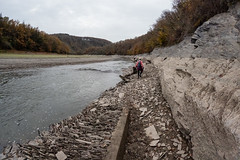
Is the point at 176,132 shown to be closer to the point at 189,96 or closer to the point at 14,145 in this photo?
the point at 189,96

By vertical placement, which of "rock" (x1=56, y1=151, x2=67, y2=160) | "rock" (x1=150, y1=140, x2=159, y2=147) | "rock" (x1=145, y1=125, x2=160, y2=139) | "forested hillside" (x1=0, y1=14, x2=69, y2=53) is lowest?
"rock" (x1=56, y1=151, x2=67, y2=160)

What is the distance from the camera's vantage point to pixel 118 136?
11.3ft

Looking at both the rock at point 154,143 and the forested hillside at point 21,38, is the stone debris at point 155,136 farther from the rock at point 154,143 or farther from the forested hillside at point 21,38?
the forested hillside at point 21,38

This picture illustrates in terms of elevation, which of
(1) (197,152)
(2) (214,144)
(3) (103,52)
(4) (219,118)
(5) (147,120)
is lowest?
(5) (147,120)

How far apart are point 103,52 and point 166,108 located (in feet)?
488

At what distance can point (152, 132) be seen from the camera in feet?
13.1

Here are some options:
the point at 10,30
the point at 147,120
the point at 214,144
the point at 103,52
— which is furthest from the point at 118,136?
the point at 103,52

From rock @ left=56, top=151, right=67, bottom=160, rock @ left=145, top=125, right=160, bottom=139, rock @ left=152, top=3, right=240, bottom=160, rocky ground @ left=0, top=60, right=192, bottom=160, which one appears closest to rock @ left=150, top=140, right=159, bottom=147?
rocky ground @ left=0, top=60, right=192, bottom=160

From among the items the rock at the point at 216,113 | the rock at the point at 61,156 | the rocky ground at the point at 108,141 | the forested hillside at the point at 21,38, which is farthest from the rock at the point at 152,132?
the forested hillside at the point at 21,38

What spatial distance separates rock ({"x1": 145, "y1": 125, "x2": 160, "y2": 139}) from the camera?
12.4 ft

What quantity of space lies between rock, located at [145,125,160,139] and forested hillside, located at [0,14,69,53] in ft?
211

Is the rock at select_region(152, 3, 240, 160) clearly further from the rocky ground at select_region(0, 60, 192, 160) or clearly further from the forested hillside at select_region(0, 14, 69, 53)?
the forested hillside at select_region(0, 14, 69, 53)

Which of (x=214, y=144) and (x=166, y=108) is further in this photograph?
(x=166, y=108)

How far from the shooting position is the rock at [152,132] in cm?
379
